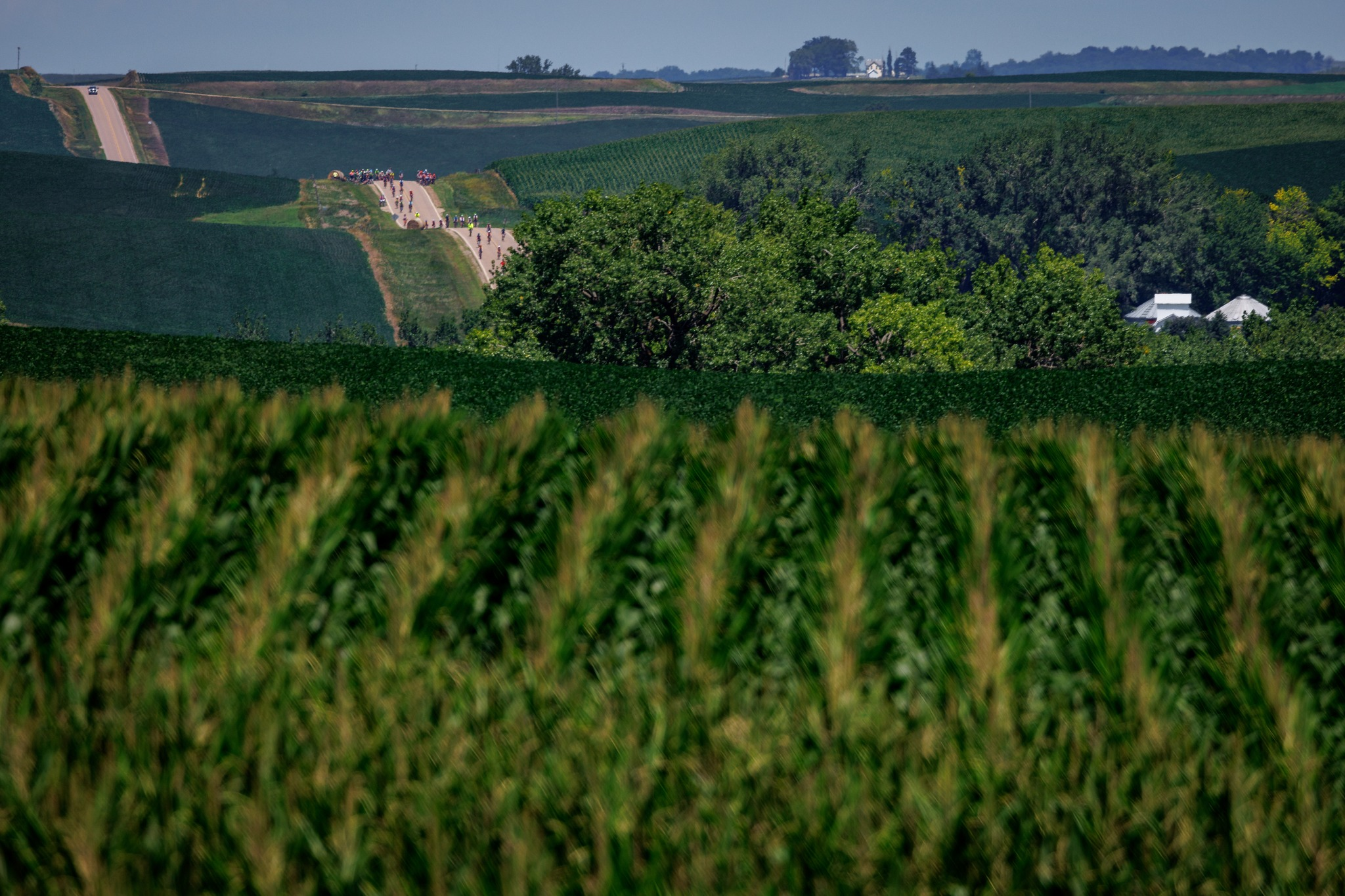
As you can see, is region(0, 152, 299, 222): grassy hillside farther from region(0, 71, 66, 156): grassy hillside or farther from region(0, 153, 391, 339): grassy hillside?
region(0, 71, 66, 156): grassy hillside

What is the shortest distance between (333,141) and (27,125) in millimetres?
41172

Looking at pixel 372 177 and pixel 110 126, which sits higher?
pixel 110 126

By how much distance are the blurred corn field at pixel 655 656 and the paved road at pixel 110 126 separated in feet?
491

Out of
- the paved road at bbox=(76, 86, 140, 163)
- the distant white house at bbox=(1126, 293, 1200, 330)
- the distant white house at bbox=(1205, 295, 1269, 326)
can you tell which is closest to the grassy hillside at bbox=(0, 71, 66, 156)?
the paved road at bbox=(76, 86, 140, 163)

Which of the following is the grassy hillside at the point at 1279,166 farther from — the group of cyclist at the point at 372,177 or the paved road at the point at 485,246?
the group of cyclist at the point at 372,177

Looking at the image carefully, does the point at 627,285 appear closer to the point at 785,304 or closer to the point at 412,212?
the point at 785,304

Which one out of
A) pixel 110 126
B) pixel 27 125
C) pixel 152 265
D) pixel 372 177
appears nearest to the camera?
pixel 152 265

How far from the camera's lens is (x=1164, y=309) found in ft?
370

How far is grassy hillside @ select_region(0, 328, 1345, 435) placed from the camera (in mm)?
25859

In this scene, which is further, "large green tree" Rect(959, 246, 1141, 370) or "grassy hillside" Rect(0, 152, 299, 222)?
"grassy hillside" Rect(0, 152, 299, 222)

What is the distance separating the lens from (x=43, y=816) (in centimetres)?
321

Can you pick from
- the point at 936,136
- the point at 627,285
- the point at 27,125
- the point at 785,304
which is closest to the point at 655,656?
the point at 627,285

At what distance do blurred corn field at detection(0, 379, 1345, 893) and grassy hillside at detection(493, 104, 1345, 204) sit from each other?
431 feet

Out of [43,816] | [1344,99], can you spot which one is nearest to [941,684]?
[43,816]
